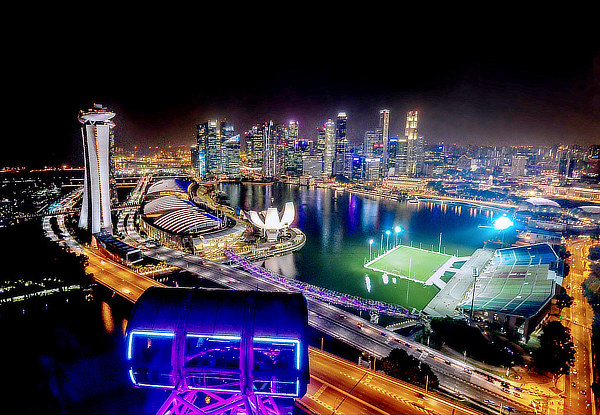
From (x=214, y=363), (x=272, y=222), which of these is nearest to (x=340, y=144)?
(x=272, y=222)

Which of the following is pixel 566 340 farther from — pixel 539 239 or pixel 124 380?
pixel 539 239

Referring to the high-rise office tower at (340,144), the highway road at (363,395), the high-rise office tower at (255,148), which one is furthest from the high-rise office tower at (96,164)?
the high-rise office tower at (255,148)

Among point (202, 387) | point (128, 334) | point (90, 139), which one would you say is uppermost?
point (90, 139)

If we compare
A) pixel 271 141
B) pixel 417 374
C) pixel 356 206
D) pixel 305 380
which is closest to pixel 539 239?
pixel 356 206

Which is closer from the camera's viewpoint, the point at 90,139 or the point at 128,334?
the point at 128,334

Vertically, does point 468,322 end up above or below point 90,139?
below
